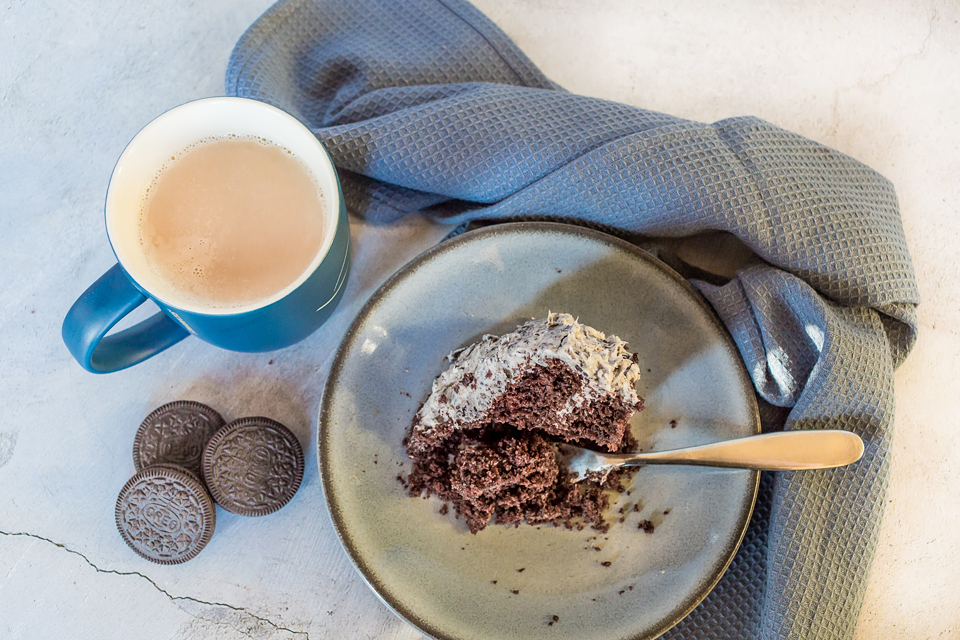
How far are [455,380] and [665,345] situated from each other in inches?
18.5

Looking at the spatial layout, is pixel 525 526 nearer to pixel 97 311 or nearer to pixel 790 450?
pixel 790 450

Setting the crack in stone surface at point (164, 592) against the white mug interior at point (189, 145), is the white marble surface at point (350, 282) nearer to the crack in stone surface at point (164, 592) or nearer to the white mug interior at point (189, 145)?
the crack in stone surface at point (164, 592)

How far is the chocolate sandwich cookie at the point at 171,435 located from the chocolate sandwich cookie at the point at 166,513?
0.04 metres

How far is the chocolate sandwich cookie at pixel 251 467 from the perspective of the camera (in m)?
1.51

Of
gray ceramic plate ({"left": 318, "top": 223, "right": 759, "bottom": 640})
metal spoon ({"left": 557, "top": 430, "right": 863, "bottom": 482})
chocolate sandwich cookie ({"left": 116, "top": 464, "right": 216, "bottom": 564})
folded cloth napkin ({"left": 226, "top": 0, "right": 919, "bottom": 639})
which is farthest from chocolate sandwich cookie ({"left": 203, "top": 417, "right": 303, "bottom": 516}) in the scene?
metal spoon ({"left": 557, "top": 430, "right": 863, "bottom": 482})

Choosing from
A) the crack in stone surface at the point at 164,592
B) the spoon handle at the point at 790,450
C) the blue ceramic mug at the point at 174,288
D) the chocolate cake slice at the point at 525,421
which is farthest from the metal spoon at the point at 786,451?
the crack in stone surface at the point at 164,592

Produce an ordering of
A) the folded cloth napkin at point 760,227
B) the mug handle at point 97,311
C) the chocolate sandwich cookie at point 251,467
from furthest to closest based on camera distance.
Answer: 1. the chocolate sandwich cookie at point 251,467
2. the folded cloth napkin at point 760,227
3. the mug handle at point 97,311

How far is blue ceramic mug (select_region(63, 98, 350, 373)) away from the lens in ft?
3.82

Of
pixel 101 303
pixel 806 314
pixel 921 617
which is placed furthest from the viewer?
pixel 921 617

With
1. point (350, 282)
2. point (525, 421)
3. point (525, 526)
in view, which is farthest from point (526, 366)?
point (350, 282)

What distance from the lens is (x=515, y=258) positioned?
4.80ft

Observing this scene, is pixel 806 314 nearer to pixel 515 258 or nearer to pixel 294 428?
pixel 515 258

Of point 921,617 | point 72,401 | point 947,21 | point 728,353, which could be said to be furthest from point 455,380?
point 947,21

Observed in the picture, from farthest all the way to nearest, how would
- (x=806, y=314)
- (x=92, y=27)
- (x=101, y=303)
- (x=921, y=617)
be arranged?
(x=92, y=27), (x=921, y=617), (x=806, y=314), (x=101, y=303)
